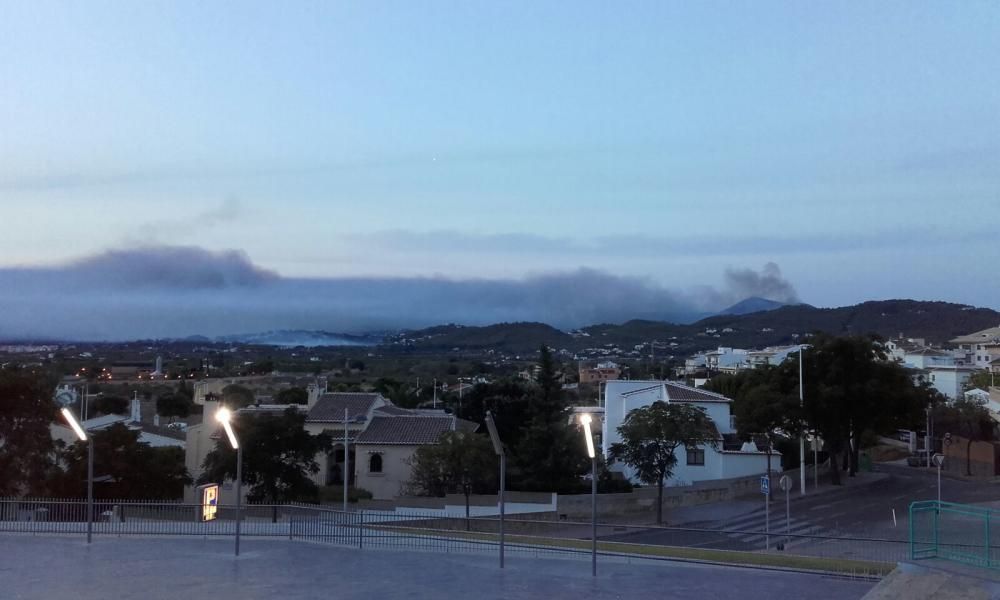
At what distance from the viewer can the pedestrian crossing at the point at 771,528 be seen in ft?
92.2

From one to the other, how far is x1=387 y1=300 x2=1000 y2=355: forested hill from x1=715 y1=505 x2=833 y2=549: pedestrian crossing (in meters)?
113

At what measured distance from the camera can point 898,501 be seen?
36.8m

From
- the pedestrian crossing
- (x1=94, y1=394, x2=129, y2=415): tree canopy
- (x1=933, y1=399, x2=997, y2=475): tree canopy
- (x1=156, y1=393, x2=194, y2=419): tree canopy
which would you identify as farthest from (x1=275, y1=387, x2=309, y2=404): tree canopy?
(x1=933, y1=399, x2=997, y2=475): tree canopy

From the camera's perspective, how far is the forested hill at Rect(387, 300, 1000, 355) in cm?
15412

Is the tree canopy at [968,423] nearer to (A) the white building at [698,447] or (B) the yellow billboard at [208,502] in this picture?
(A) the white building at [698,447]

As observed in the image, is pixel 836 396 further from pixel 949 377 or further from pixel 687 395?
pixel 949 377

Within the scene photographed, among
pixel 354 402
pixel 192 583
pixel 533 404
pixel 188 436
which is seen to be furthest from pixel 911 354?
pixel 192 583

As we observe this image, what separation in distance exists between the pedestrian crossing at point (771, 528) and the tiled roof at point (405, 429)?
44.0ft

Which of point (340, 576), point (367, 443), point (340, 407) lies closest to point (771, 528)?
point (367, 443)

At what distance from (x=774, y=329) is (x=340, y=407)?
147m

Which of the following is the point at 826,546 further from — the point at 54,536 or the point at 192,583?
the point at 54,536

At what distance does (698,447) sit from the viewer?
41.8 meters

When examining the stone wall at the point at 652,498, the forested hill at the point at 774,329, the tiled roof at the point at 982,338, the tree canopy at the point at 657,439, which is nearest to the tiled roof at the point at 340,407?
the stone wall at the point at 652,498

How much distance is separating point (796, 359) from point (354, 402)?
74.7ft
